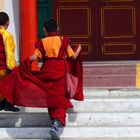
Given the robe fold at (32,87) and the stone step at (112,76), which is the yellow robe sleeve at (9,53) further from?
the stone step at (112,76)

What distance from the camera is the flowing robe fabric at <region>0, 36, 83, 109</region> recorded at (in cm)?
750

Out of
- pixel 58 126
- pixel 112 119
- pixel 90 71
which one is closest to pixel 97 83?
pixel 90 71

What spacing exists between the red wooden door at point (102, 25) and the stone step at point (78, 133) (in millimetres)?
3694

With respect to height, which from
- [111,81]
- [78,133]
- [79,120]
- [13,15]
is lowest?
[78,133]

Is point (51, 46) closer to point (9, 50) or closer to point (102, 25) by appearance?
point (9, 50)

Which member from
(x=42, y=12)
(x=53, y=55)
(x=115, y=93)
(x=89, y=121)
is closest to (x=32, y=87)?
(x=53, y=55)

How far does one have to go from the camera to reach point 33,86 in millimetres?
7570

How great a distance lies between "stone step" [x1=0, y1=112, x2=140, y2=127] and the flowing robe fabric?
0.44m

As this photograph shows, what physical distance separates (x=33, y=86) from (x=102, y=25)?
13.2 ft

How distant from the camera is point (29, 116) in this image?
7.93 meters

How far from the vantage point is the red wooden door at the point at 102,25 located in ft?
36.9

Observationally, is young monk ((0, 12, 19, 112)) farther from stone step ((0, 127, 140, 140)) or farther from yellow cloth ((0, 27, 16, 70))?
stone step ((0, 127, 140, 140))

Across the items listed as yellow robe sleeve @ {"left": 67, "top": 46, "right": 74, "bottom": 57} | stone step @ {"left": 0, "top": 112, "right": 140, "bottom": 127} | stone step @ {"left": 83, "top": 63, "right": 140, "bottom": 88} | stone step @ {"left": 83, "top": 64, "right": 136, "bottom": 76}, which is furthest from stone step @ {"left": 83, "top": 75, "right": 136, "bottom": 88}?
yellow robe sleeve @ {"left": 67, "top": 46, "right": 74, "bottom": 57}

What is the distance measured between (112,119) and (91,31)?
3.65 meters
